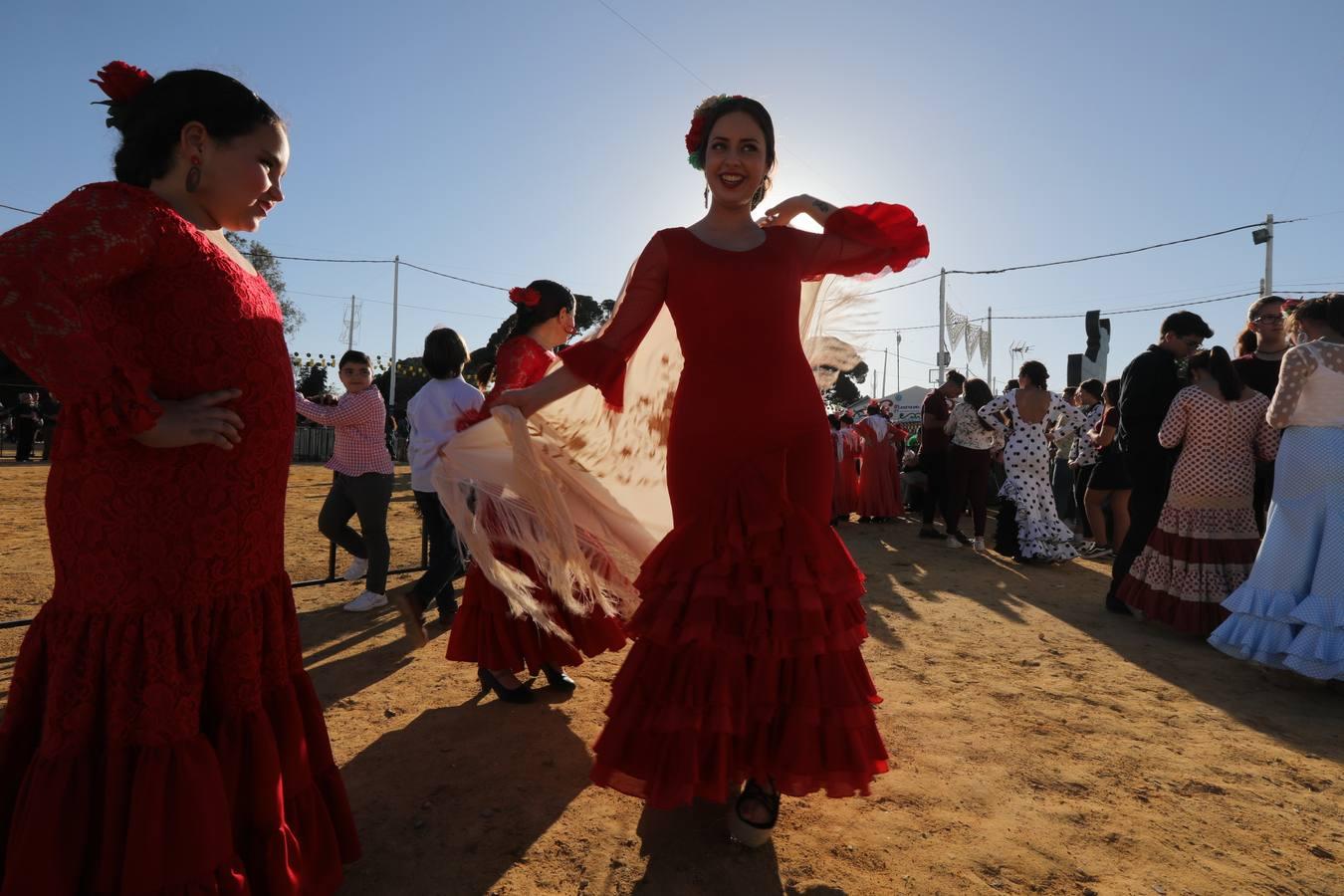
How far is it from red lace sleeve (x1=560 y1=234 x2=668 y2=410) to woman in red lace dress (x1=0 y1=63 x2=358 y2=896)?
84cm

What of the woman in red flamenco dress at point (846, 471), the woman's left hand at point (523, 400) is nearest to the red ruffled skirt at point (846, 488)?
the woman in red flamenco dress at point (846, 471)

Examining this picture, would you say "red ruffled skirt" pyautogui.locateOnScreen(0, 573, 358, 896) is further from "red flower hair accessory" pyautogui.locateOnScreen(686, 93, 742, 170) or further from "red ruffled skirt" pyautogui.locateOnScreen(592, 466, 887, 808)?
"red flower hair accessory" pyautogui.locateOnScreen(686, 93, 742, 170)

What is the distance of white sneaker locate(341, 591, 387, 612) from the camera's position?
4.85 meters

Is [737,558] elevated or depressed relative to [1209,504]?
depressed

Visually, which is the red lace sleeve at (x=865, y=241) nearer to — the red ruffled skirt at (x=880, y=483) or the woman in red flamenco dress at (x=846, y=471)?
the woman in red flamenco dress at (x=846, y=471)

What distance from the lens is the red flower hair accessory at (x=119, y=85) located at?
159 cm

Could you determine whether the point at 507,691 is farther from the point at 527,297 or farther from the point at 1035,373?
the point at 1035,373

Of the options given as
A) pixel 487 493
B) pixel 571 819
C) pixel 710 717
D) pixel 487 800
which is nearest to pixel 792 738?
pixel 710 717

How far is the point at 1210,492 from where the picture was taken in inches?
179

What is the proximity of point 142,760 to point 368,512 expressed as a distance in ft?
11.5

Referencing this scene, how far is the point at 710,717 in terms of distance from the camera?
2049mm

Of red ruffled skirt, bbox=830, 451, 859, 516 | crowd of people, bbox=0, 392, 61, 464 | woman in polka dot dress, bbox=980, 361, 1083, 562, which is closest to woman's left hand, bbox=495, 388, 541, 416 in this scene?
woman in polka dot dress, bbox=980, 361, 1083, 562

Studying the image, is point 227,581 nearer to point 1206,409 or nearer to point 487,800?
point 487,800

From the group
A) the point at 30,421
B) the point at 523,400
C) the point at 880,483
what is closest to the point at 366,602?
the point at 523,400
